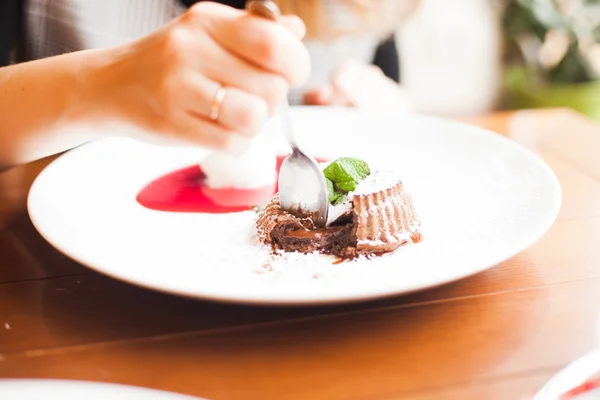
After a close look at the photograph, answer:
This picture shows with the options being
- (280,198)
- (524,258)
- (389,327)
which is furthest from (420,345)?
(280,198)

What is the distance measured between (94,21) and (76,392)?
1.47 m

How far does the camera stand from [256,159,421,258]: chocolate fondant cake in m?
0.86

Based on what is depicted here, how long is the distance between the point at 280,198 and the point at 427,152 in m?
0.40

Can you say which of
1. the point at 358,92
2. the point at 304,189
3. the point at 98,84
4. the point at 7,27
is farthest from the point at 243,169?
the point at 7,27

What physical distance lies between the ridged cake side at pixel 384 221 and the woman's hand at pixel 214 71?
20 centimetres

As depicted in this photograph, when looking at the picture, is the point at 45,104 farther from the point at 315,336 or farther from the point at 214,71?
the point at 315,336

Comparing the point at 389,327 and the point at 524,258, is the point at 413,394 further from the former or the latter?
the point at 524,258

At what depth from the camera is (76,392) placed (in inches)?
19.7

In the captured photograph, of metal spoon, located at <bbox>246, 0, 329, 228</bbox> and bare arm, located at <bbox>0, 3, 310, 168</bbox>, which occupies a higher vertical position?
bare arm, located at <bbox>0, 3, 310, 168</bbox>

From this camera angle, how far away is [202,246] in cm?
87

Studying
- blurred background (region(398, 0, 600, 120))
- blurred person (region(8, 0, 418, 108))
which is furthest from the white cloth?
blurred background (region(398, 0, 600, 120))

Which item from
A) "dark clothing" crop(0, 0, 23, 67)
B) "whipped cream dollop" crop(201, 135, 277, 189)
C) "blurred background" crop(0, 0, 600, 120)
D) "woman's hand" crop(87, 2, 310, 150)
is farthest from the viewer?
"blurred background" crop(0, 0, 600, 120)

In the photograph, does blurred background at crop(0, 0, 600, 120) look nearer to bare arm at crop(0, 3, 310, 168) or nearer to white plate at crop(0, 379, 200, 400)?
bare arm at crop(0, 3, 310, 168)

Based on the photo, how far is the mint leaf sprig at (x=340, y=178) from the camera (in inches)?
35.9
